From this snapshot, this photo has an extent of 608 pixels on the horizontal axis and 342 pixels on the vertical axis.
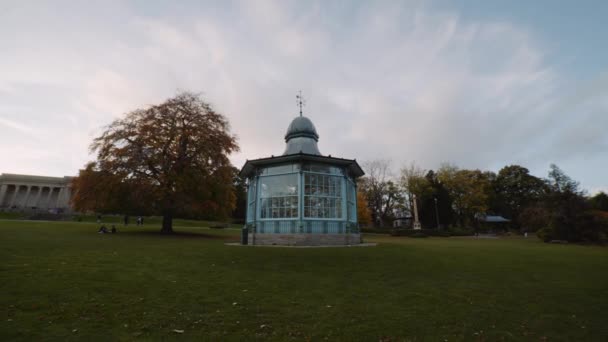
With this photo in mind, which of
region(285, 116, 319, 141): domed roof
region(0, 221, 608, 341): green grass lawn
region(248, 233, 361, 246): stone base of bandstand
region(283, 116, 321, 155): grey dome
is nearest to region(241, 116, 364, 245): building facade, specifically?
region(248, 233, 361, 246): stone base of bandstand

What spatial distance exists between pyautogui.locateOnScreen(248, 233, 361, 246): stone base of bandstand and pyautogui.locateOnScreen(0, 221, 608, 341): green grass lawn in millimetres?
7720

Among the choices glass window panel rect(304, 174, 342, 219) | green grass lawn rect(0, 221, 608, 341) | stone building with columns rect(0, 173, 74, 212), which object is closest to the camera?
green grass lawn rect(0, 221, 608, 341)

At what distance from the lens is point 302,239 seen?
17.5 meters

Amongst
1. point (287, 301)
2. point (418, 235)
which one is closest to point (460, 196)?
point (418, 235)

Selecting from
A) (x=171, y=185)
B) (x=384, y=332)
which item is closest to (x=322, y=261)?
(x=384, y=332)

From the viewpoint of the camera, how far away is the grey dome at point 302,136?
23.0 meters

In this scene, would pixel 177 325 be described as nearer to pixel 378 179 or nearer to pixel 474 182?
pixel 378 179

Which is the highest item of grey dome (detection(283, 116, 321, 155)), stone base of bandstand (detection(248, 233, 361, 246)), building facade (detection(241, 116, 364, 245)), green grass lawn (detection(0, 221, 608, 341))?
grey dome (detection(283, 116, 321, 155))

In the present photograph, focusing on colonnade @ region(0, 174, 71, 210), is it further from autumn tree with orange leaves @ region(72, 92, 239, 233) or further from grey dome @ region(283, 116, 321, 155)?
grey dome @ region(283, 116, 321, 155)

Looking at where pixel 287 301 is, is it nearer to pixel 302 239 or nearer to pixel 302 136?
pixel 302 239

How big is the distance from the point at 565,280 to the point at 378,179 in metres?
48.3

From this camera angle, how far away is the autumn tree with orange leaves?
71.9 ft

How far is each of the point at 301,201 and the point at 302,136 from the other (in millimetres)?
6824

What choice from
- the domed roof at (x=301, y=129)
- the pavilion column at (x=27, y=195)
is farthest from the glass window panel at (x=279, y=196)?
the pavilion column at (x=27, y=195)
